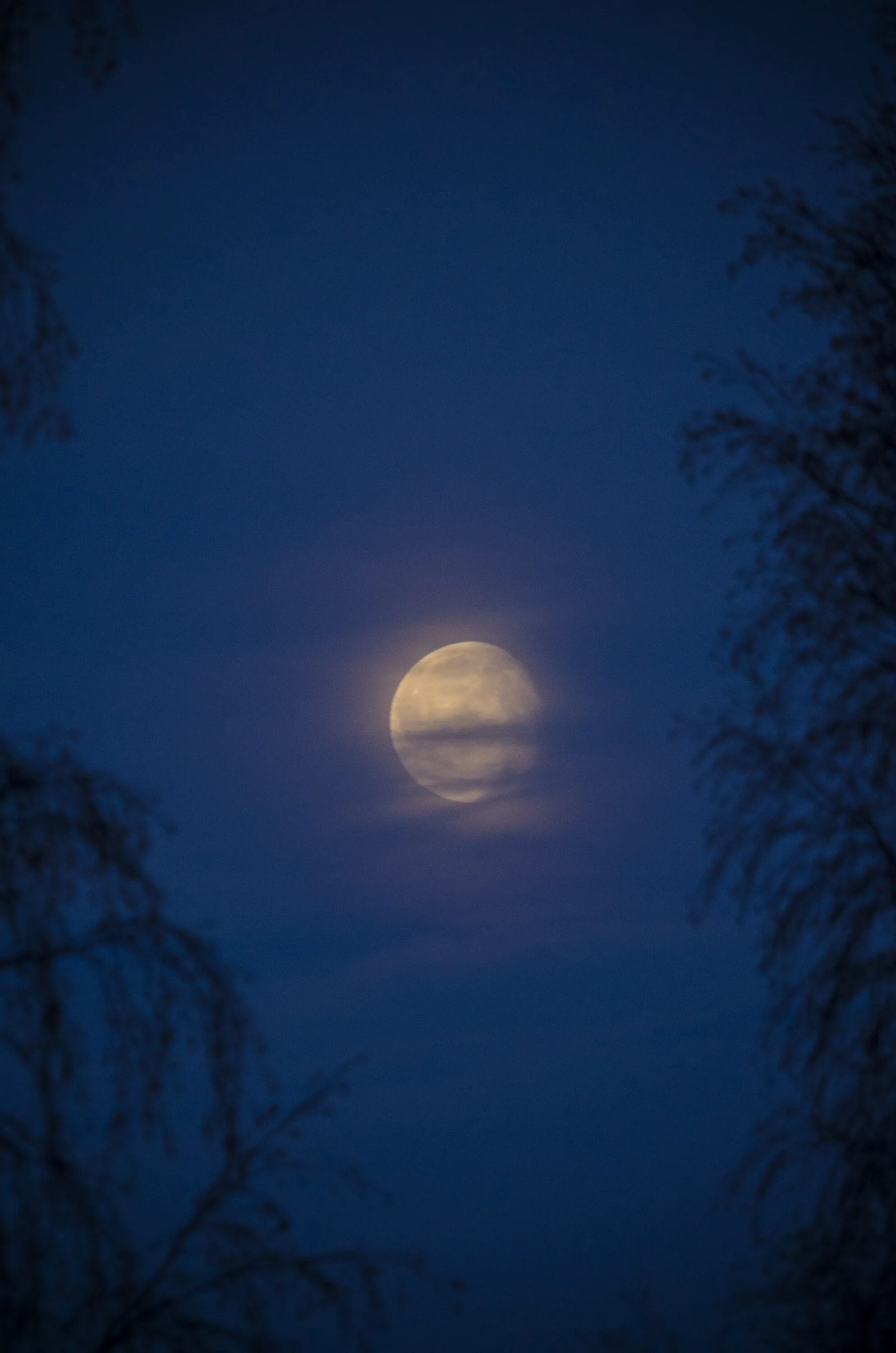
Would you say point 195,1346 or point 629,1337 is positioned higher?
point 195,1346

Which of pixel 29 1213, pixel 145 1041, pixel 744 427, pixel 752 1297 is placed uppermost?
pixel 744 427

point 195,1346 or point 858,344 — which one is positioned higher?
point 858,344

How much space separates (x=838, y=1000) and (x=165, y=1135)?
2.52 meters

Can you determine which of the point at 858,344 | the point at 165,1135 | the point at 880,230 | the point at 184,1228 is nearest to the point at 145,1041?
the point at 165,1135

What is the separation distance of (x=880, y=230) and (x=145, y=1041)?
4.26 metres

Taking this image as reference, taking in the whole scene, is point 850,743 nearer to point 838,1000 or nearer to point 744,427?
point 838,1000

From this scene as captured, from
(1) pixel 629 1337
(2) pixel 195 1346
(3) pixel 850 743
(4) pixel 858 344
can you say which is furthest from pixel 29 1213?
(1) pixel 629 1337

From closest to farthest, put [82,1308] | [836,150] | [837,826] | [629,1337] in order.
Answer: [82,1308], [837,826], [836,150], [629,1337]

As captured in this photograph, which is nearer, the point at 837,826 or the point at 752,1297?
the point at 837,826

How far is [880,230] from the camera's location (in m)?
5.01

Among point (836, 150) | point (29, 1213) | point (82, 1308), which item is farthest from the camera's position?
point (836, 150)

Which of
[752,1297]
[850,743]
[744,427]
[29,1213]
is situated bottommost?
[752,1297]

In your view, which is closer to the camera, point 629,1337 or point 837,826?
point 837,826

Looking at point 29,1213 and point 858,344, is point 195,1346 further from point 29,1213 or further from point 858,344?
point 858,344
